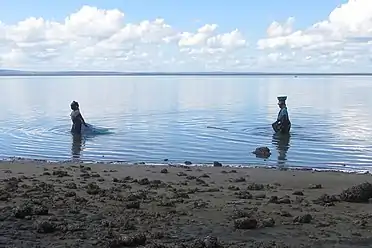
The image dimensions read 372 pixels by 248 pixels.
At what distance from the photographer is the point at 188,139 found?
110 feet

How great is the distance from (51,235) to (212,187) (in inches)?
241

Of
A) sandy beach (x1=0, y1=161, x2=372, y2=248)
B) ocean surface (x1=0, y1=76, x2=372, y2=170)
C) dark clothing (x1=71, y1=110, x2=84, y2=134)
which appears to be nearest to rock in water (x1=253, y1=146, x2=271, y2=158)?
ocean surface (x1=0, y1=76, x2=372, y2=170)

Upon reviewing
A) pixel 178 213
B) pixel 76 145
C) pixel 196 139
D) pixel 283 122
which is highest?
pixel 178 213

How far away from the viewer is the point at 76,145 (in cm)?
3064

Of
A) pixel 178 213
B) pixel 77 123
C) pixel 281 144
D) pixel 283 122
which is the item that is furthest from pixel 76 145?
pixel 178 213

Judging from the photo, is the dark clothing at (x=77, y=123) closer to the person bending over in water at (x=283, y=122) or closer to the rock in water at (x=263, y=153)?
the person bending over in water at (x=283, y=122)

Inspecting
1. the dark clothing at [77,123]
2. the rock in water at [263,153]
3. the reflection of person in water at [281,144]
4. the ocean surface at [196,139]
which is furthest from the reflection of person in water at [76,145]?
the reflection of person in water at [281,144]

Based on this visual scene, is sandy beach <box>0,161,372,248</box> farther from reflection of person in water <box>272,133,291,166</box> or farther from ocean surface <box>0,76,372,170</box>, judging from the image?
ocean surface <box>0,76,372,170</box>

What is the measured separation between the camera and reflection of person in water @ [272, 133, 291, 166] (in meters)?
26.0

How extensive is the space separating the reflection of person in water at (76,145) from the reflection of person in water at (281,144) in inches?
358

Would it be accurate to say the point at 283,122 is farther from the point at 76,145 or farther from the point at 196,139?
the point at 76,145

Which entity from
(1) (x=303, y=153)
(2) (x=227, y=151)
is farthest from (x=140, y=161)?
(1) (x=303, y=153)

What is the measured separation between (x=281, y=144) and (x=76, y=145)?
428 inches

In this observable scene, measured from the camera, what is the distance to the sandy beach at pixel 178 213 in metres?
9.25
